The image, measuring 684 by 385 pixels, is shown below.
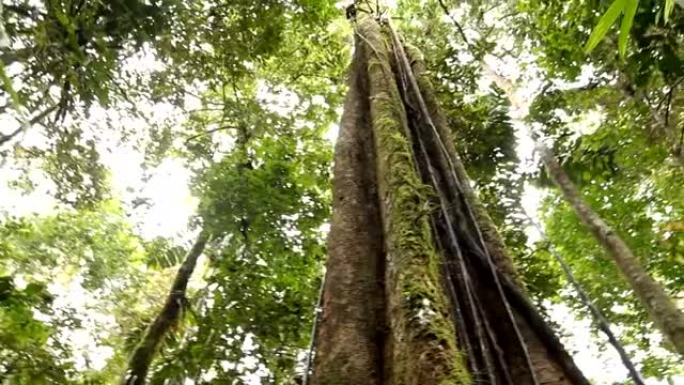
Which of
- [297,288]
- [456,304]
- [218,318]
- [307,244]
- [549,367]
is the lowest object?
[549,367]

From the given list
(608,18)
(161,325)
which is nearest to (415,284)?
(608,18)

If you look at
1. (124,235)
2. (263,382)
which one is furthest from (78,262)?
(263,382)

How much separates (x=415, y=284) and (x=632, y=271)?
9.17 ft

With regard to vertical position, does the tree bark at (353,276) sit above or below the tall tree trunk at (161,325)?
below

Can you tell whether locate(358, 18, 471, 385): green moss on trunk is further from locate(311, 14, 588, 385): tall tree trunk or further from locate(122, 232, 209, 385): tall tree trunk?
locate(122, 232, 209, 385): tall tree trunk

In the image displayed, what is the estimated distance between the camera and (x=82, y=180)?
200 inches

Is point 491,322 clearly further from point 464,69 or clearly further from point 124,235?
point 124,235

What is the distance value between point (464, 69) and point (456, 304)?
4.17m

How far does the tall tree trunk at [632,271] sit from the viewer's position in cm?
360

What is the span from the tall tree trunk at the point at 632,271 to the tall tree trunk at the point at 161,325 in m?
3.30

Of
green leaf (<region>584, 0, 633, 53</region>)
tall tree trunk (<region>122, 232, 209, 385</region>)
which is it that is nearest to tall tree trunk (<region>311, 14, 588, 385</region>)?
green leaf (<region>584, 0, 633, 53</region>)

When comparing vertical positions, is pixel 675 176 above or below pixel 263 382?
above

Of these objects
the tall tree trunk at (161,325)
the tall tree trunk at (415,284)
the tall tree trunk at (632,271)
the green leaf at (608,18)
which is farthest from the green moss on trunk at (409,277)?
the tall tree trunk at (161,325)

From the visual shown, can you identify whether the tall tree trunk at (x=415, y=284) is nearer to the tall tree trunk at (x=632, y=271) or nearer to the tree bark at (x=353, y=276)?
the tree bark at (x=353, y=276)
